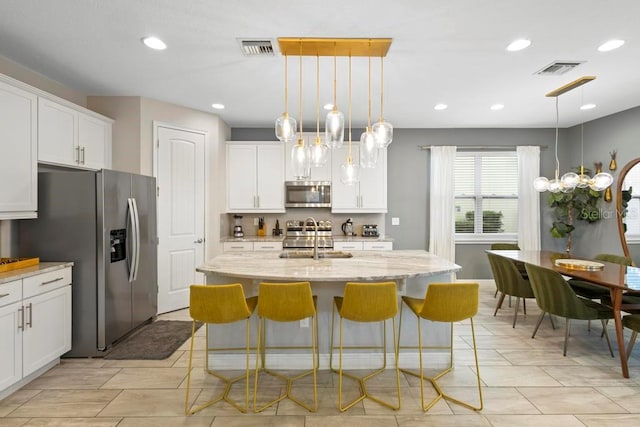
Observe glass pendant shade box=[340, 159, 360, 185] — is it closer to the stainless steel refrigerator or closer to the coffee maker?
the stainless steel refrigerator

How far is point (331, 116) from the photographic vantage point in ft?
8.97

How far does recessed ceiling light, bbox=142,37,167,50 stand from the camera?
2.88m

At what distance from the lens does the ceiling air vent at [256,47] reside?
9.58ft

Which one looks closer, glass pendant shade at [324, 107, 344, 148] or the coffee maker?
glass pendant shade at [324, 107, 344, 148]

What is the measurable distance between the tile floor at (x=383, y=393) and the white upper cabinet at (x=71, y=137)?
76.2 inches

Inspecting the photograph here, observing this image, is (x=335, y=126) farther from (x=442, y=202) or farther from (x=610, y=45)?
(x=442, y=202)

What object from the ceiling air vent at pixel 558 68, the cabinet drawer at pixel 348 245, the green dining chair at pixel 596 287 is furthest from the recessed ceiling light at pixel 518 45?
the cabinet drawer at pixel 348 245

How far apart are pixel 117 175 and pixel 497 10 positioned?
3518mm

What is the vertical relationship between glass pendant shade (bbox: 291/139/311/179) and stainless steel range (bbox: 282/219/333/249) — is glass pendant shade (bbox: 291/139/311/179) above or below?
above

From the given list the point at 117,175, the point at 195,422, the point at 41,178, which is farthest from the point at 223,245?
the point at 195,422

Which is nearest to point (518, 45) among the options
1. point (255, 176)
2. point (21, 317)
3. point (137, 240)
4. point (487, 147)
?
point (487, 147)

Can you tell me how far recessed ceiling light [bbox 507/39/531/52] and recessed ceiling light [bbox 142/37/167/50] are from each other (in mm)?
2885

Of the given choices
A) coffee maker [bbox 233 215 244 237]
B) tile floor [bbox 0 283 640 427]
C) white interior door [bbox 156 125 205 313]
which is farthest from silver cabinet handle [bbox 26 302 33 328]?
coffee maker [bbox 233 215 244 237]

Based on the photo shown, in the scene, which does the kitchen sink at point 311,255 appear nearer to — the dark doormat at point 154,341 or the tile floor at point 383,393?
the tile floor at point 383,393
